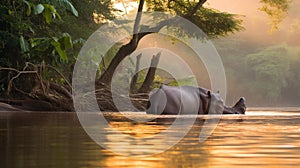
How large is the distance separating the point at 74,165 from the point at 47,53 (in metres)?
7.16

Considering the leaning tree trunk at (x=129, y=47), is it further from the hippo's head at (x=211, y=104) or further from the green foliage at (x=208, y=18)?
the hippo's head at (x=211, y=104)

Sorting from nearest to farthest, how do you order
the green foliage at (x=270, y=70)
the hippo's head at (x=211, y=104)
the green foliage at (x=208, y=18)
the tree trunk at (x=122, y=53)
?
1. the hippo's head at (x=211, y=104)
2. the tree trunk at (x=122, y=53)
3. the green foliage at (x=208, y=18)
4. the green foliage at (x=270, y=70)

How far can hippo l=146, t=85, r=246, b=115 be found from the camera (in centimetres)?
1038

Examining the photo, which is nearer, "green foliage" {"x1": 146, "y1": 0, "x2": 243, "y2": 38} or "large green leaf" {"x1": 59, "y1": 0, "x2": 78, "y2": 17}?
"large green leaf" {"x1": 59, "y1": 0, "x2": 78, "y2": 17}

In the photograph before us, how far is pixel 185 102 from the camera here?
1063 cm

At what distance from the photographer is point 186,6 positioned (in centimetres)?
1914

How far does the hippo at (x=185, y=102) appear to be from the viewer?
34.0ft

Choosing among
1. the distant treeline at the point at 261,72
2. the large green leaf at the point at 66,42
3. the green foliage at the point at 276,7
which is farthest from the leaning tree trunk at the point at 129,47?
the distant treeline at the point at 261,72

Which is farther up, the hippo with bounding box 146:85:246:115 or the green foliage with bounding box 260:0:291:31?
the green foliage with bounding box 260:0:291:31

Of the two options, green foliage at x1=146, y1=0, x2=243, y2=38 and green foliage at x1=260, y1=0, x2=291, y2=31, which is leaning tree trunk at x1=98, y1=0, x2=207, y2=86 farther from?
green foliage at x1=260, y1=0, x2=291, y2=31

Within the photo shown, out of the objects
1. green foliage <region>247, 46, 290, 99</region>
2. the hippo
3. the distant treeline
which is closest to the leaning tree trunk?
the hippo

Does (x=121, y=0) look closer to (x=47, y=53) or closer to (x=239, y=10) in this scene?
(x=47, y=53)

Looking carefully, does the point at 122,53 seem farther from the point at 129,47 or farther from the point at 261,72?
the point at 261,72

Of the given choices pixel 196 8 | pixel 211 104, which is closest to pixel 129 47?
pixel 196 8
